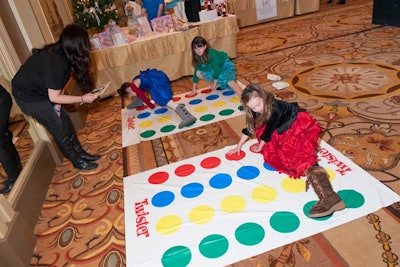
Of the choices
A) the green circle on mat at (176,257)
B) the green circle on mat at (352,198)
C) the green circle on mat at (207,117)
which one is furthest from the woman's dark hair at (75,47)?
the green circle on mat at (352,198)

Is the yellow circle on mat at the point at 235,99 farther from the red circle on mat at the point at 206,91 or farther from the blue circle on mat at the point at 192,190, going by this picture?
the blue circle on mat at the point at 192,190

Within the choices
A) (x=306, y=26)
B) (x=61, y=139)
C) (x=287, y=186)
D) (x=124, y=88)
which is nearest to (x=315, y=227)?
(x=287, y=186)

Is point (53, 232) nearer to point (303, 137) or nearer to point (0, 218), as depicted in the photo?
point (0, 218)

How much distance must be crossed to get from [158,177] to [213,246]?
2.59 feet

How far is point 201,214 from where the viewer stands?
1.73 meters

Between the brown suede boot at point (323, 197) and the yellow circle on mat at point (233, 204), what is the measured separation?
1.29 feet

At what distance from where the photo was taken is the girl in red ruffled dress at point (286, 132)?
5.56ft

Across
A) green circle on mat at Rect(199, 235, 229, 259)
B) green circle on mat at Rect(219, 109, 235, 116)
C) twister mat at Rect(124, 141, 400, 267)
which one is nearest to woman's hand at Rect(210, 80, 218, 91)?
green circle on mat at Rect(219, 109, 235, 116)

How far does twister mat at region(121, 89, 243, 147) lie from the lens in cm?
281

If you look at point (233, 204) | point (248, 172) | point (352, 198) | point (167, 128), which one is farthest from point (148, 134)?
point (352, 198)

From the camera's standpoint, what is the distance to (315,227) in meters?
1.50

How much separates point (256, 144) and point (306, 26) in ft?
13.6

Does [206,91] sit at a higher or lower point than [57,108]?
lower

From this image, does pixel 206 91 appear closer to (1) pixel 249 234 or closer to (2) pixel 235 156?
(2) pixel 235 156
